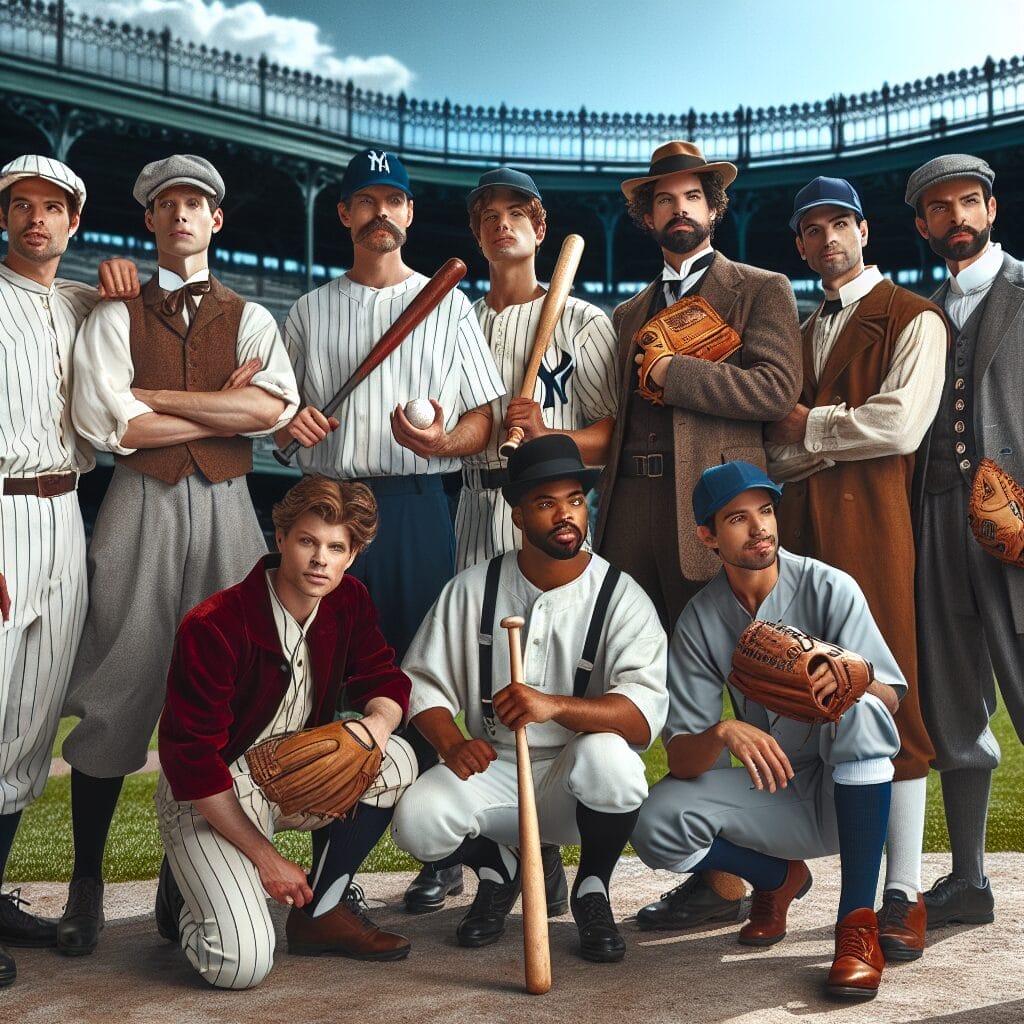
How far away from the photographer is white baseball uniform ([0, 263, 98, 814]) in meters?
3.53

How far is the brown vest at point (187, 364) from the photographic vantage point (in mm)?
3729

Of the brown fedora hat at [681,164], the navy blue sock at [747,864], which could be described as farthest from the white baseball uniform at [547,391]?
the navy blue sock at [747,864]

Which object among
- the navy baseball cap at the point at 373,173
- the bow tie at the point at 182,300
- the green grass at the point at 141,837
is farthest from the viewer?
the green grass at the point at 141,837

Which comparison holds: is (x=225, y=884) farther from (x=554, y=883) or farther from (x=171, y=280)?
(x=171, y=280)

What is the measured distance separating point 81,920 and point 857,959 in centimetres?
224

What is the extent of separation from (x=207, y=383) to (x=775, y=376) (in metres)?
1.83

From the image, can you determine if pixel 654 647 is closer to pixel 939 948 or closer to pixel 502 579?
pixel 502 579

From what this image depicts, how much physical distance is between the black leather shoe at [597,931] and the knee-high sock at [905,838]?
815 millimetres

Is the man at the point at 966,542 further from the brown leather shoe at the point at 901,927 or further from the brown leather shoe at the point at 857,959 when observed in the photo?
the brown leather shoe at the point at 857,959

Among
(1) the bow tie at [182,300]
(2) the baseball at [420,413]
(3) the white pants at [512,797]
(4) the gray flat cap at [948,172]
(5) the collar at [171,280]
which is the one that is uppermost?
(4) the gray flat cap at [948,172]

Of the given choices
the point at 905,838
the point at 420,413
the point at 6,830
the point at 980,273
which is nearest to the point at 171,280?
the point at 420,413

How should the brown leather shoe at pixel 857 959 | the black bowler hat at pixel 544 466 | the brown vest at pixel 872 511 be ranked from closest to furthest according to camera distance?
the brown leather shoe at pixel 857 959 → the black bowler hat at pixel 544 466 → the brown vest at pixel 872 511

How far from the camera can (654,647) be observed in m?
3.50

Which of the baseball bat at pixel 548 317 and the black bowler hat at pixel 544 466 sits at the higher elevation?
the baseball bat at pixel 548 317
